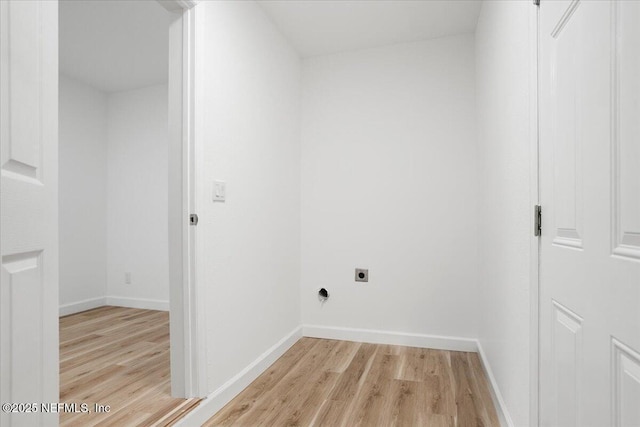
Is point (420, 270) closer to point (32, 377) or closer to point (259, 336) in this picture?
point (259, 336)

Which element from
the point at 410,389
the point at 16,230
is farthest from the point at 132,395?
the point at 410,389

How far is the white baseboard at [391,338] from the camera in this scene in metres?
2.65

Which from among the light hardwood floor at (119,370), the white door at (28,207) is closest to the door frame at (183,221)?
the light hardwood floor at (119,370)

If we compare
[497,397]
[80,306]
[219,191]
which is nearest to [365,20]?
[219,191]

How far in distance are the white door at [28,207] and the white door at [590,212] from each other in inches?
52.7

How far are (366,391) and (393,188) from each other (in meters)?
1.47

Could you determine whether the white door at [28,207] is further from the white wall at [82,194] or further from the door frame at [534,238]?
the white wall at [82,194]

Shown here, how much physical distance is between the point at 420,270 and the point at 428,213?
439 millimetres

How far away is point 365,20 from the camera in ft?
8.20

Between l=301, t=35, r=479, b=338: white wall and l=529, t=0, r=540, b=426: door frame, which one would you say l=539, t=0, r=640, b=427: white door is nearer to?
l=529, t=0, r=540, b=426: door frame

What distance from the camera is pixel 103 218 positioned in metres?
4.02

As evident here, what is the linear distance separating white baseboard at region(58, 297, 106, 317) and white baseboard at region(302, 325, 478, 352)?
246 centimetres

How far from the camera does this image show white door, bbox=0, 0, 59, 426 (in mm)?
867

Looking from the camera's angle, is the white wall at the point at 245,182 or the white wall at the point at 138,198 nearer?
the white wall at the point at 245,182
